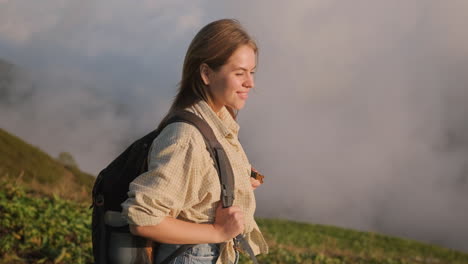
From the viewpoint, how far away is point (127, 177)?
2.46 m

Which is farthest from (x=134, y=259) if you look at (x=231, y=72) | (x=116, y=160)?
(x=231, y=72)

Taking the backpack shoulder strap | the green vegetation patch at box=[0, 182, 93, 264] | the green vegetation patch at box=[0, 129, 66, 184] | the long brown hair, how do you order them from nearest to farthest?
the backpack shoulder strap → the long brown hair → the green vegetation patch at box=[0, 182, 93, 264] → the green vegetation patch at box=[0, 129, 66, 184]

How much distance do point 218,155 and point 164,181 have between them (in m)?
0.29

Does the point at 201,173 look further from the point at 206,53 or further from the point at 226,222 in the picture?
the point at 206,53

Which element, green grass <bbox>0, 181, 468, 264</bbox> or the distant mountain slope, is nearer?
green grass <bbox>0, 181, 468, 264</bbox>

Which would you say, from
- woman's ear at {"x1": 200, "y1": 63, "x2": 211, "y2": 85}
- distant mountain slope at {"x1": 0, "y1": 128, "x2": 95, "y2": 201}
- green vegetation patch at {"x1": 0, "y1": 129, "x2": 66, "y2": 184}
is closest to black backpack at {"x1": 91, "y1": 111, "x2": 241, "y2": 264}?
woman's ear at {"x1": 200, "y1": 63, "x2": 211, "y2": 85}

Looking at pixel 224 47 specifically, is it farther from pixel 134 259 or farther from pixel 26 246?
pixel 26 246

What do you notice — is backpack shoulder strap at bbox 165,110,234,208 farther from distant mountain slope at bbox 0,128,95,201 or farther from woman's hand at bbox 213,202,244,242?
distant mountain slope at bbox 0,128,95,201

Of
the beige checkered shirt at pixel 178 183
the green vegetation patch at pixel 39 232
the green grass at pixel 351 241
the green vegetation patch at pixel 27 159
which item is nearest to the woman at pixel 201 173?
the beige checkered shirt at pixel 178 183

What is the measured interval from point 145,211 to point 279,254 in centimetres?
820

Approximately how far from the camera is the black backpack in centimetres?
238

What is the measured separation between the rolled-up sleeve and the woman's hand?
182mm

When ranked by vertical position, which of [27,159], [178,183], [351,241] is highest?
[27,159]

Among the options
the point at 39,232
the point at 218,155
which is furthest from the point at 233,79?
the point at 39,232
